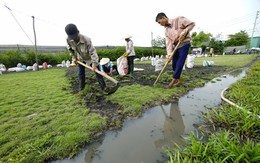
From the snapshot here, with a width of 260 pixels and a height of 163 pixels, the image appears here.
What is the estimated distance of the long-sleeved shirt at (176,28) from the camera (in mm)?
3262

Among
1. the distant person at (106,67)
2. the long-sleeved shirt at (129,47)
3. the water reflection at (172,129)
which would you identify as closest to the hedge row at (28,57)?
the distant person at (106,67)

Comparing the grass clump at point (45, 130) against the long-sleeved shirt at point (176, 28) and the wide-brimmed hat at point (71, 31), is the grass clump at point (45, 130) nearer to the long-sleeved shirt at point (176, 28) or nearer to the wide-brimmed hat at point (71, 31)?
the wide-brimmed hat at point (71, 31)

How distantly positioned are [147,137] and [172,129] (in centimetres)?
39

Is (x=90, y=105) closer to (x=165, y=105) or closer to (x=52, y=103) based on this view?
(x=52, y=103)

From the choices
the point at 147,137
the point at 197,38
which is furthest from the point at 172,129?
the point at 197,38

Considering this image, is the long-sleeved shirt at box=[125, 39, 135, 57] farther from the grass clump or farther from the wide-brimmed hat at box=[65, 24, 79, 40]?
the grass clump

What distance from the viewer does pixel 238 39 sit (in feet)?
149

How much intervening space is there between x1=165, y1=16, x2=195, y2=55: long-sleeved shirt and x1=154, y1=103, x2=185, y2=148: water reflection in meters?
1.92

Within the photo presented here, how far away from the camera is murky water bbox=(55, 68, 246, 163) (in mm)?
1397

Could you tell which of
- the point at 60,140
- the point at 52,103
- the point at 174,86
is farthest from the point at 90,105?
the point at 174,86

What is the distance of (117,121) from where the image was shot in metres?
2.07

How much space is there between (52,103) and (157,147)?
249cm

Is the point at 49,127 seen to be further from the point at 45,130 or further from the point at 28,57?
the point at 28,57

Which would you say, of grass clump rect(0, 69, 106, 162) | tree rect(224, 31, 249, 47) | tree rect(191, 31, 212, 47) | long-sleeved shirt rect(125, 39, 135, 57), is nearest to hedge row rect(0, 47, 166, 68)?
long-sleeved shirt rect(125, 39, 135, 57)
